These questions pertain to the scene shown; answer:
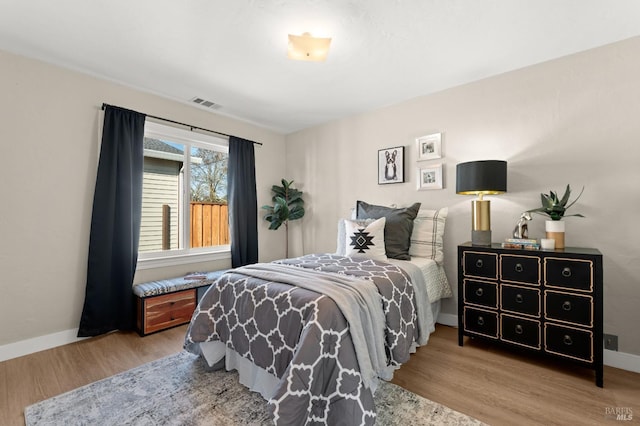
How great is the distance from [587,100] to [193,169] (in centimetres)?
398

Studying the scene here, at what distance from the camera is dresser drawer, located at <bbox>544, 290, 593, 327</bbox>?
192cm

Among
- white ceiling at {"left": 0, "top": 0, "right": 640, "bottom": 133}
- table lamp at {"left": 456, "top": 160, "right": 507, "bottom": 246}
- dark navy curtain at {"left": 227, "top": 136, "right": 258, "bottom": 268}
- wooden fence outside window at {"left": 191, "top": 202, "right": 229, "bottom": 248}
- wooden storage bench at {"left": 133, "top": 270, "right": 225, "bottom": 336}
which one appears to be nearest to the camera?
white ceiling at {"left": 0, "top": 0, "right": 640, "bottom": 133}

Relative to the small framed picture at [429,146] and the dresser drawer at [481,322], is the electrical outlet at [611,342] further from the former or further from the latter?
the small framed picture at [429,146]

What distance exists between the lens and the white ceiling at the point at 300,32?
5.97 feet

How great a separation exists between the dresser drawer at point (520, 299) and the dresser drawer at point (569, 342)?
137 mm

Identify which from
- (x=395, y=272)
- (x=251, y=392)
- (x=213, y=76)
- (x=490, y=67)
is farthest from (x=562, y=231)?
(x=213, y=76)

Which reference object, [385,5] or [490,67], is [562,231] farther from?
[385,5]

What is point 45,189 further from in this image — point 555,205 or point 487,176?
point 555,205

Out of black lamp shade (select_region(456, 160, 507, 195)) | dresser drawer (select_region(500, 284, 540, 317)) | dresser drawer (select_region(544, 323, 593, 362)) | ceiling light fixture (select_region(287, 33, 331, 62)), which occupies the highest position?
ceiling light fixture (select_region(287, 33, 331, 62))

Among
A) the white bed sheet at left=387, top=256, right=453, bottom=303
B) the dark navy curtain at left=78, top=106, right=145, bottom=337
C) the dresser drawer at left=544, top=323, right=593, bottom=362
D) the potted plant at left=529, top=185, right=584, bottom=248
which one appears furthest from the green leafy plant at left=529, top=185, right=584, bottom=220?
the dark navy curtain at left=78, top=106, right=145, bottom=337

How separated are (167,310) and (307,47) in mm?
2764

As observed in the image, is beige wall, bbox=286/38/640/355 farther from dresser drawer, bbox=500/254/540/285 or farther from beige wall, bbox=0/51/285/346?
beige wall, bbox=0/51/285/346

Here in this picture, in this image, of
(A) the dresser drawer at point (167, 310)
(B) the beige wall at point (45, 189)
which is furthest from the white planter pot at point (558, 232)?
(B) the beige wall at point (45, 189)

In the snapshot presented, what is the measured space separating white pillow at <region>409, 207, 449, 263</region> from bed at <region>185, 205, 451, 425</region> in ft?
0.82
